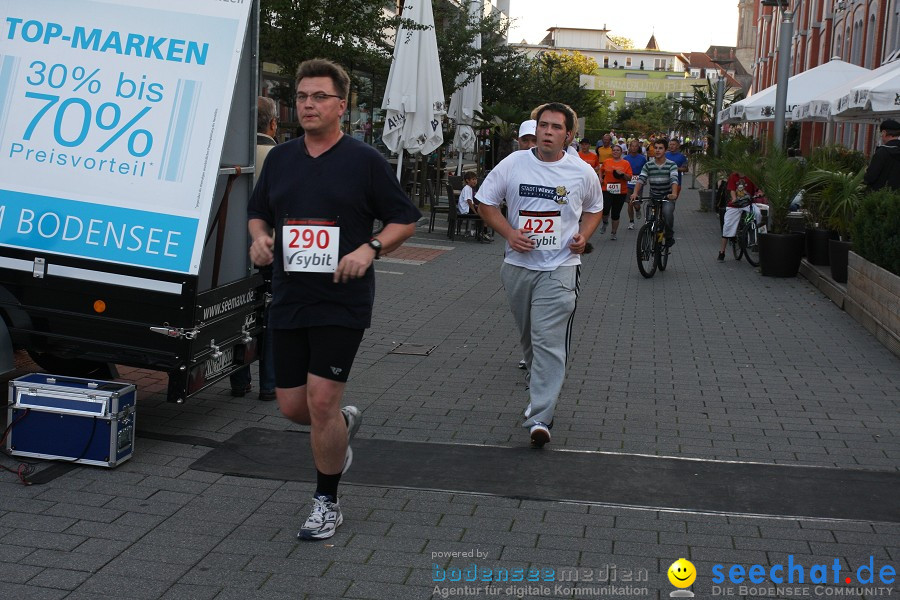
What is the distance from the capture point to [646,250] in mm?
15211

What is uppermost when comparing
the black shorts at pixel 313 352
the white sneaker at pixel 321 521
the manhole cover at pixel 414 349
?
the black shorts at pixel 313 352

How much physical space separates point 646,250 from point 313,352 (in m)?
11.0

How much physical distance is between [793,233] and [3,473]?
41.1 feet

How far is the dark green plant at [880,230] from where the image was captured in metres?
10.5

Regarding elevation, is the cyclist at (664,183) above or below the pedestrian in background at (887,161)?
below

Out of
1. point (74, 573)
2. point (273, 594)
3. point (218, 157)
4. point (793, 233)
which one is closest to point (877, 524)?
point (273, 594)

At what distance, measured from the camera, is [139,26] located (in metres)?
6.44

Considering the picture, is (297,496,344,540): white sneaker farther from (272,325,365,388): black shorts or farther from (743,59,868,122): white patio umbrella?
(743,59,868,122): white patio umbrella

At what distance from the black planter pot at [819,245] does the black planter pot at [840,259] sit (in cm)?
149

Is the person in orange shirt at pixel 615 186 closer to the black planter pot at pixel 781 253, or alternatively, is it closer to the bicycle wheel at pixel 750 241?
the bicycle wheel at pixel 750 241

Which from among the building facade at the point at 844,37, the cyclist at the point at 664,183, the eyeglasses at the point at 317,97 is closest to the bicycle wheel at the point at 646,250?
the cyclist at the point at 664,183

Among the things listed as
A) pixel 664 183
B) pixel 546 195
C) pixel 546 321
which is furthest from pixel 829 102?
pixel 546 321

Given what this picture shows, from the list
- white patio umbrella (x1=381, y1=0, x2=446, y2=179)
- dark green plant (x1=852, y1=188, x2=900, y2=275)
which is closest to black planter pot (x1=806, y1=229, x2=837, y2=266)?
dark green plant (x1=852, y1=188, x2=900, y2=275)

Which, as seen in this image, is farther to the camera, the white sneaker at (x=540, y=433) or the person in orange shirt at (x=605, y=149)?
the person in orange shirt at (x=605, y=149)
